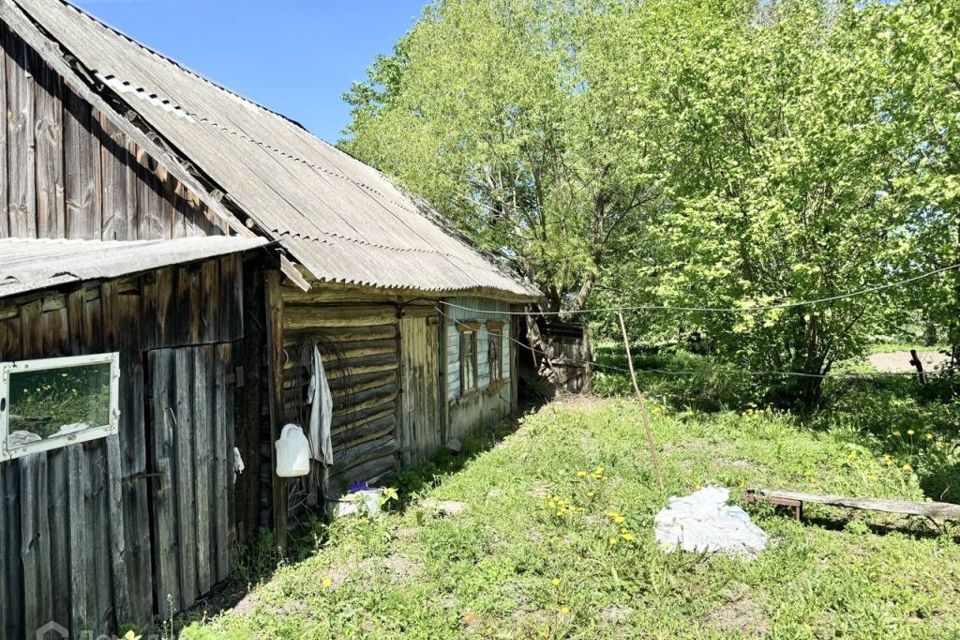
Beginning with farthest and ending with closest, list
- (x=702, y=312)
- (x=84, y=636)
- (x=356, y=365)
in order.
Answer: (x=702, y=312) → (x=356, y=365) → (x=84, y=636)

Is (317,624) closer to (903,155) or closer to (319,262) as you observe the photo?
(319,262)

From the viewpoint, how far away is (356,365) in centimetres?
762

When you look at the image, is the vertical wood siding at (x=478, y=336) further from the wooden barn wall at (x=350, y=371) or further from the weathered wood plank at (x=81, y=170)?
the weathered wood plank at (x=81, y=170)

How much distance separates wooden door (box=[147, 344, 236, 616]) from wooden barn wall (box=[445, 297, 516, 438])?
4.81 metres

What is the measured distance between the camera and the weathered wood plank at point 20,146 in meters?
6.00

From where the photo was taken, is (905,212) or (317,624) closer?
(317,624)

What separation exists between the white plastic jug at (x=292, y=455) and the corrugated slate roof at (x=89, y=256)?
70.3 inches

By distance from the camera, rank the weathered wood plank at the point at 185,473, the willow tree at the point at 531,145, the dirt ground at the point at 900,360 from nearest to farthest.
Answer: the weathered wood plank at the point at 185,473, the willow tree at the point at 531,145, the dirt ground at the point at 900,360

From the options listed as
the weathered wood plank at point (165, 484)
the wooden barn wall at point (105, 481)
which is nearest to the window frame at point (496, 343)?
the wooden barn wall at point (105, 481)

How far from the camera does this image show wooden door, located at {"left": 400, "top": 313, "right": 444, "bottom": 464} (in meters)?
8.85

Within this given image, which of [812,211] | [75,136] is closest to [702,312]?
[812,211]

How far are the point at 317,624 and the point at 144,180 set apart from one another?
13.4 ft

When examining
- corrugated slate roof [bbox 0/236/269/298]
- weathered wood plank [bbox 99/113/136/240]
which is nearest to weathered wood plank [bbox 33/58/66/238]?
corrugated slate roof [bbox 0/236/269/298]

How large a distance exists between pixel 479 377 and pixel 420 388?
9.60ft
